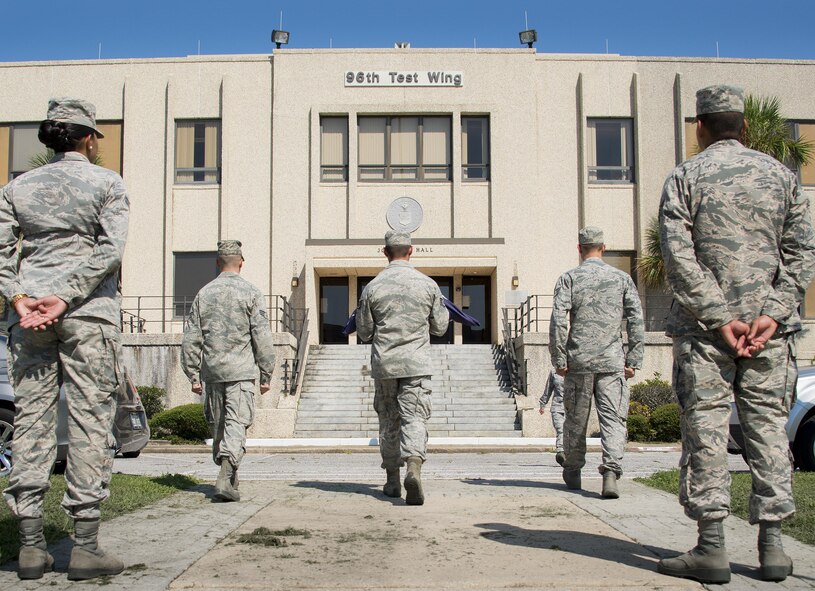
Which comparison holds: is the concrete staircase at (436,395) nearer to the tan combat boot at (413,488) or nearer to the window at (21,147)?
the window at (21,147)

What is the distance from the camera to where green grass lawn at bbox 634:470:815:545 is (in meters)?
5.43

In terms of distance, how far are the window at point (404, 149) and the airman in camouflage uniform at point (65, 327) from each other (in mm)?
21790

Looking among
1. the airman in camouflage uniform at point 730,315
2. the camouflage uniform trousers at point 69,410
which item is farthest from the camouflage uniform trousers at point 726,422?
the camouflage uniform trousers at point 69,410

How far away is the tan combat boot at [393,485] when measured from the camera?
7.47 meters

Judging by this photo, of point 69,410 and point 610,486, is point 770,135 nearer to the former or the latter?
point 610,486

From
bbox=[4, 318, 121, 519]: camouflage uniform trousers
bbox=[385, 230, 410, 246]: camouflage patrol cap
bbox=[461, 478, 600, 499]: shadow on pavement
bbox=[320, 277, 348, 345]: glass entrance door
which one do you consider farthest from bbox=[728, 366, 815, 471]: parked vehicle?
bbox=[320, 277, 348, 345]: glass entrance door

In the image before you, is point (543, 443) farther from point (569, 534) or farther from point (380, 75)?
point (380, 75)

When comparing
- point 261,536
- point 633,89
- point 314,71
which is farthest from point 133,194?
point 261,536

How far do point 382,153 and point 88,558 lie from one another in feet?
74.5

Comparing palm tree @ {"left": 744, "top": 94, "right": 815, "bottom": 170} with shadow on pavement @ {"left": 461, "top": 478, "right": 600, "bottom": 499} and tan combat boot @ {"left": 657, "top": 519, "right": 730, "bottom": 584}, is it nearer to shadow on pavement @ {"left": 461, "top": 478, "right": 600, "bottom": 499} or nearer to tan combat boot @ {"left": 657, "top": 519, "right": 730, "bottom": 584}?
shadow on pavement @ {"left": 461, "top": 478, "right": 600, "bottom": 499}

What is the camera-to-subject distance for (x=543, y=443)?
16.3 m

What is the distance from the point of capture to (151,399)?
20062mm

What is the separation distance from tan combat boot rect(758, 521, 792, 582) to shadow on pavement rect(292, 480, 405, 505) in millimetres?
3384

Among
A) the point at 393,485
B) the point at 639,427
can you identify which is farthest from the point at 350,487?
the point at 639,427
